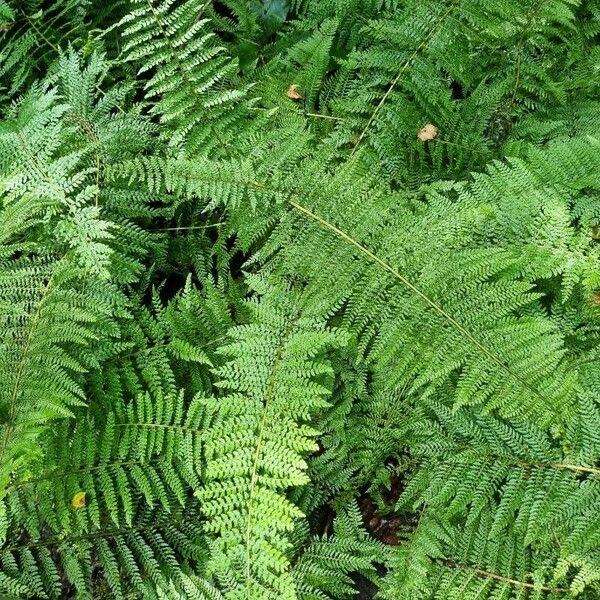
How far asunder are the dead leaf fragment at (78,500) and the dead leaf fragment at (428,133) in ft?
8.17

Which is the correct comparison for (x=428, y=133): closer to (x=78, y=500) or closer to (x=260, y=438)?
(x=260, y=438)

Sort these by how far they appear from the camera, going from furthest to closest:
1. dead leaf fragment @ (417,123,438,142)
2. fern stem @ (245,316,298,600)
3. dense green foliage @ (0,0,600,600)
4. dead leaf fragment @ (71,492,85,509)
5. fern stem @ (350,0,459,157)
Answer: dead leaf fragment @ (417,123,438,142) → fern stem @ (350,0,459,157) → dead leaf fragment @ (71,492,85,509) → dense green foliage @ (0,0,600,600) → fern stem @ (245,316,298,600)

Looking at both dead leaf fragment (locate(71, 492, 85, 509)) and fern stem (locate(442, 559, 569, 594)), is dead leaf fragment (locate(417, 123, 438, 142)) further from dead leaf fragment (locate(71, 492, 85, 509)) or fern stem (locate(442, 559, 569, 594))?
dead leaf fragment (locate(71, 492, 85, 509))

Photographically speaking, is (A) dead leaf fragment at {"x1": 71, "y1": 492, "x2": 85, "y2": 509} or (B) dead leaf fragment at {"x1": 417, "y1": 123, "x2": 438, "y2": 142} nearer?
(A) dead leaf fragment at {"x1": 71, "y1": 492, "x2": 85, "y2": 509}

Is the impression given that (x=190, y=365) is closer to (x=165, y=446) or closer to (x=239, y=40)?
(x=165, y=446)

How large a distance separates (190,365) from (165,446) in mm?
427

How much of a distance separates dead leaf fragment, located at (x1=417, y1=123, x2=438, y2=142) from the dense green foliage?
0.02 m

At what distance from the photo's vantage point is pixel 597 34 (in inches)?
148

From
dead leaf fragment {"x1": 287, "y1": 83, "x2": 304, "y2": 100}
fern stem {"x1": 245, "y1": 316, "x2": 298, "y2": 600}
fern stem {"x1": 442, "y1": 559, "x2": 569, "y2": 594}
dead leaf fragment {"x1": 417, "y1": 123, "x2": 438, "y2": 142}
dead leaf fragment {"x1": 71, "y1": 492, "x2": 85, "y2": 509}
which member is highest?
dead leaf fragment {"x1": 287, "y1": 83, "x2": 304, "y2": 100}

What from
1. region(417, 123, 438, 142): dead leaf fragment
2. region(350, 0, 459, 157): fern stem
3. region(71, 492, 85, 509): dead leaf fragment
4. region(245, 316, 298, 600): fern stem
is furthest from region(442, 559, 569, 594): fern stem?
region(417, 123, 438, 142): dead leaf fragment

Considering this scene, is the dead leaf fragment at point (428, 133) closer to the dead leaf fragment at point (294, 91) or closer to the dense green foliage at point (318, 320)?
the dense green foliage at point (318, 320)

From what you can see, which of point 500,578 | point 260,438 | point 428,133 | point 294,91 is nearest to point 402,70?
point 428,133

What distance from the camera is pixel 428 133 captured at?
360cm

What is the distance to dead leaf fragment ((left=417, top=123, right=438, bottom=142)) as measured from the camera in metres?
3.59
